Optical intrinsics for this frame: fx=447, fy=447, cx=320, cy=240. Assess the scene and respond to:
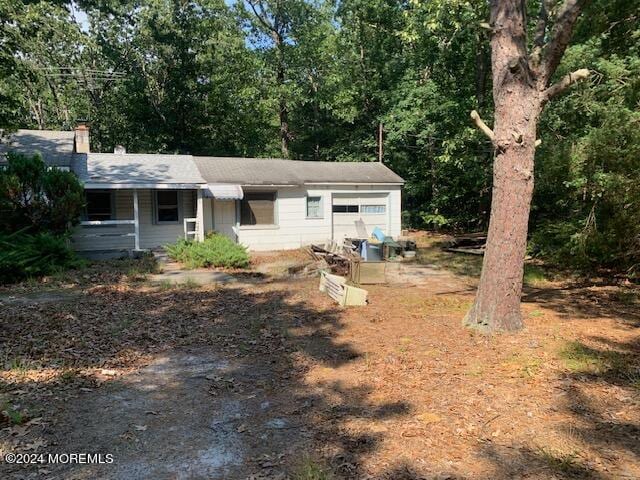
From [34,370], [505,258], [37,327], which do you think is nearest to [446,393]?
[505,258]

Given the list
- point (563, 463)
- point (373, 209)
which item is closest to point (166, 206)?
point (373, 209)

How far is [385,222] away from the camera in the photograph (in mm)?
18797

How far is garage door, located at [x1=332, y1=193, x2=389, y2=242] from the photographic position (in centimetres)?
1780

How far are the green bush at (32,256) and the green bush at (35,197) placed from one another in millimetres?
394

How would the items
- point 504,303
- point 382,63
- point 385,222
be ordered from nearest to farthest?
1. point 504,303
2. point 385,222
3. point 382,63

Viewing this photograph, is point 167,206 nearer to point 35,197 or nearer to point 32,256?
point 35,197

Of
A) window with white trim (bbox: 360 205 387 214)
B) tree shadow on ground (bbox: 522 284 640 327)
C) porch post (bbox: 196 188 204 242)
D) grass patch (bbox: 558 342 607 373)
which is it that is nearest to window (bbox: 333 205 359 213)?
window with white trim (bbox: 360 205 387 214)

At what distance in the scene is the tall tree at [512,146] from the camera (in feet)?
19.5

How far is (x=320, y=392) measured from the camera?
176 inches

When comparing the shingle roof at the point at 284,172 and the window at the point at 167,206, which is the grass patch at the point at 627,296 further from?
the window at the point at 167,206

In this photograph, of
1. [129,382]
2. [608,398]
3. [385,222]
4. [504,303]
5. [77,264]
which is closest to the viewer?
[608,398]

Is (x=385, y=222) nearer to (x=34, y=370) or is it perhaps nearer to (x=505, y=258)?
(x=505, y=258)

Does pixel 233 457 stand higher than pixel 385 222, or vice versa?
pixel 385 222

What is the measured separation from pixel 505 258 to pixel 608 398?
2318 millimetres
